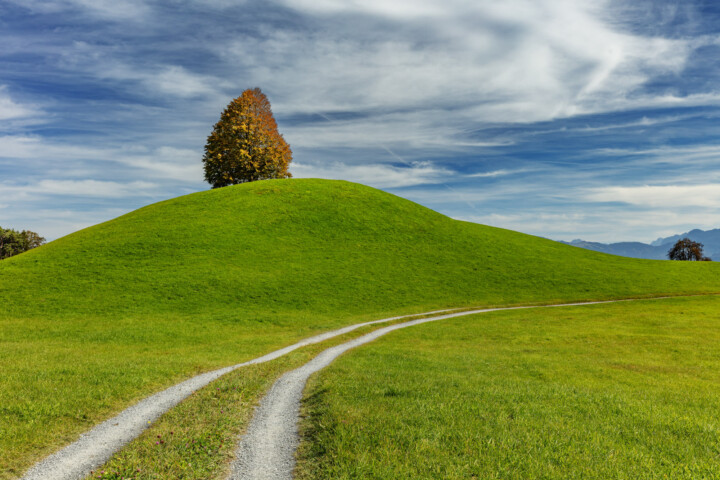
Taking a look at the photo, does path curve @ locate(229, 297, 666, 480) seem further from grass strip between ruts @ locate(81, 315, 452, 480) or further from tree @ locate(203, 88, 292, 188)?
tree @ locate(203, 88, 292, 188)

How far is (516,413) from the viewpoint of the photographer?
11.3 meters

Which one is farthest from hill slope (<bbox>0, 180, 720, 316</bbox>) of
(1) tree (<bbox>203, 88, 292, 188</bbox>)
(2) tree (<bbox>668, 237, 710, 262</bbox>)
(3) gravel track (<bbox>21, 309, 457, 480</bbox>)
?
(2) tree (<bbox>668, 237, 710, 262</bbox>)

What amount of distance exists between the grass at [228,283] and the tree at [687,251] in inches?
1717

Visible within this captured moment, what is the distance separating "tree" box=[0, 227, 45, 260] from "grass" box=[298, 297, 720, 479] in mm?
113071

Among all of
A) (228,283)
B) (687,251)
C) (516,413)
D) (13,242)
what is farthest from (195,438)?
(687,251)

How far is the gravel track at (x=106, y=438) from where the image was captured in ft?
29.2

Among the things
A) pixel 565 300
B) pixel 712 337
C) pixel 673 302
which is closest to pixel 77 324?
pixel 712 337

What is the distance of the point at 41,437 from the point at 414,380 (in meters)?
11.9

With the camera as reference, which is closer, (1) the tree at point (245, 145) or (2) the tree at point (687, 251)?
(1) the tree at point (245, 145)

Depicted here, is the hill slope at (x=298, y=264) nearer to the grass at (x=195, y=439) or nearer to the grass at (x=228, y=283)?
the grass at (x=228, y=283)

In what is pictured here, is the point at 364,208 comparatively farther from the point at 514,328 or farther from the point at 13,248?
the point at 13,248

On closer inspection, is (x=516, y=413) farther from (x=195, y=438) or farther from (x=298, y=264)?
(x=298, y=264)

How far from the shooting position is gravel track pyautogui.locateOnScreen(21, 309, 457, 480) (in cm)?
891

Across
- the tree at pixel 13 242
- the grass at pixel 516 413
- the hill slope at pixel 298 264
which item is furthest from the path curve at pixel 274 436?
the tree at pixel 13 242
